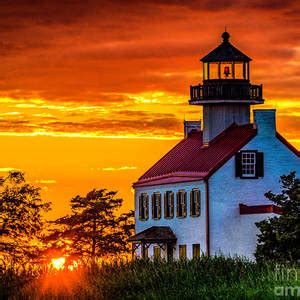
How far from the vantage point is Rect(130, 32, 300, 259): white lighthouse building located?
83875mm

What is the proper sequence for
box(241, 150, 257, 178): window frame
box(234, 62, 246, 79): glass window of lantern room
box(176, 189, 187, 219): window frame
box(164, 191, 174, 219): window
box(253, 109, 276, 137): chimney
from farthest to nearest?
box(234, 62, 246, 79): glass window of lantern room
box(164, 191, 174, 219): window
box(176, 189, 187, 219): window frame
box(253, 109, 276, 137): chimney
box(241, 150, 257, 178): window frame

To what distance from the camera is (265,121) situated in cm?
8550

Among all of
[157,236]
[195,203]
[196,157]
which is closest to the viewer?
[195,203]

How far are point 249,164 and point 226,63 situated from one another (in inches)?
333

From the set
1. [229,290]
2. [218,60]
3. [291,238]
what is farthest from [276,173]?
[229,290]

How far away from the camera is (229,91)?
296ft

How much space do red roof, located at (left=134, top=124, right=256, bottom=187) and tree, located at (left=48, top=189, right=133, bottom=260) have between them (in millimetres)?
9022

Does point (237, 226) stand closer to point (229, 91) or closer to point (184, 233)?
point (184, 233)

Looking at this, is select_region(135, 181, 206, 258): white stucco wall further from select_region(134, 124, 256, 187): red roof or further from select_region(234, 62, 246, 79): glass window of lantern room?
select_region(234, 62, 246, 79): glass window of lantern room

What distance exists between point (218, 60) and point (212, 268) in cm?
3666

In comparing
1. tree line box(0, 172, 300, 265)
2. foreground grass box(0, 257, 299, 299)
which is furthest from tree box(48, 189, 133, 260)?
foreground grass box(0, 257, 299, 299)

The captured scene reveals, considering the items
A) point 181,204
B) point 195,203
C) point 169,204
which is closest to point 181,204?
point 181,204

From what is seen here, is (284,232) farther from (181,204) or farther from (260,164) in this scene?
(181,204)

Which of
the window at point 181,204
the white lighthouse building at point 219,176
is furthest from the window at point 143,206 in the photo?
the window at point 181,204
